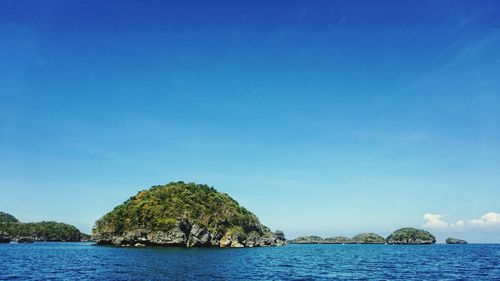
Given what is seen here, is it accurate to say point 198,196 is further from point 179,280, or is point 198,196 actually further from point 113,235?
point 179,280

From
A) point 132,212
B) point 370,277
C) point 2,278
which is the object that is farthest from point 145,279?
point 132,212

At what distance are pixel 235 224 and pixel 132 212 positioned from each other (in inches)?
2066

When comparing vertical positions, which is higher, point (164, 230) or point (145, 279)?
point (164, 230)

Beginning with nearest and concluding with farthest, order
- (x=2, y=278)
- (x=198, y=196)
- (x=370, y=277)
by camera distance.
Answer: (x=2, y=278) → (x=370, y=277) → (x=198, y=196)

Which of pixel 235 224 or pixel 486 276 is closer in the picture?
pixel 486 276

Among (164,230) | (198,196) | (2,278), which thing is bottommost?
(2,278)

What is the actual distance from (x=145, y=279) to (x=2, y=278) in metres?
18.4

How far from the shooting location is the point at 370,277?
56.5 m

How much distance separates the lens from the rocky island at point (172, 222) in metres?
162

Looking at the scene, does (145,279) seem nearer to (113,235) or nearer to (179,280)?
(179,280)

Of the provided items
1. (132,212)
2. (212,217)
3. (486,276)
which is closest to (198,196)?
(212,217)

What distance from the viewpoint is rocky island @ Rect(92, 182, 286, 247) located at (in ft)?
532

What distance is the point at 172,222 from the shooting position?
16250 centimetres

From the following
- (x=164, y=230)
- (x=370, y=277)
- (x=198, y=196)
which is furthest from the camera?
(x=198, y=196)
